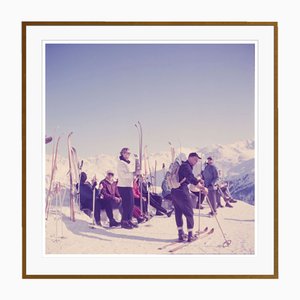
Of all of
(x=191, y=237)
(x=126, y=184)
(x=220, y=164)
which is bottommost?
(x=191, y=237)

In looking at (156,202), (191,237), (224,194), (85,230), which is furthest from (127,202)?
(224,194)

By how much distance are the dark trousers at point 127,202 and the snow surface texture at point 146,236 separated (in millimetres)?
76

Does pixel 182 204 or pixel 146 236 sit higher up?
pixel 182 204

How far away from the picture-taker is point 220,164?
8.35ft

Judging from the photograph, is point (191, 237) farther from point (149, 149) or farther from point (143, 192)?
point (149, 149)

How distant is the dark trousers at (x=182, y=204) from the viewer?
2.55 meters

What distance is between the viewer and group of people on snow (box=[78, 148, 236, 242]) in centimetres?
255

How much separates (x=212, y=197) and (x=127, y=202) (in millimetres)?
447

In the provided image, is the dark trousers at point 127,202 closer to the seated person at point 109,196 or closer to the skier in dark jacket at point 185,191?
the seated person at point 109,196

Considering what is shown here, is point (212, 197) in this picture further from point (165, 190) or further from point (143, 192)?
point (143, 192)

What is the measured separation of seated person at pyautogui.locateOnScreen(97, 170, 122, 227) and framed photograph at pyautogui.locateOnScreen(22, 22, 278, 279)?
0.4 inches

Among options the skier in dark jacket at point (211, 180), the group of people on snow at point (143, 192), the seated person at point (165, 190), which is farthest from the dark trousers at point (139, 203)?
the skier in dark jacket at point (211, 180)
